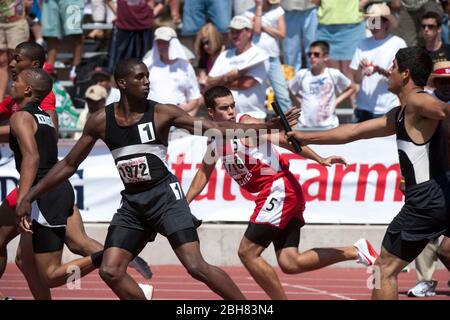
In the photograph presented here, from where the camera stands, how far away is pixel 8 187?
1462 centimetres

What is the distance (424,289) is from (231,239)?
2949 mm

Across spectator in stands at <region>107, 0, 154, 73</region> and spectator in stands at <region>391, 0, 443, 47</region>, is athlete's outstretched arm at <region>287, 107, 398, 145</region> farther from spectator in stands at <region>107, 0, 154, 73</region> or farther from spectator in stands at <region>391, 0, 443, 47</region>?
spectator in stands at <region>107, 0, 154, 73</region>

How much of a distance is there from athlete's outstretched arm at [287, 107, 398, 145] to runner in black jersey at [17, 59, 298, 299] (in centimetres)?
54

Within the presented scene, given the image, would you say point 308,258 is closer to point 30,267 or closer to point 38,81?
point 30,267

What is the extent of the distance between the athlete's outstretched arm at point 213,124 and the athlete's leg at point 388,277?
1.29 metres

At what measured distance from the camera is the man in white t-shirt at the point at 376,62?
586 inches

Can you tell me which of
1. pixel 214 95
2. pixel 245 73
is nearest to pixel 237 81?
pixel 245 73

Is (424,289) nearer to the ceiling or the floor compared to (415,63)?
nearer to the floor

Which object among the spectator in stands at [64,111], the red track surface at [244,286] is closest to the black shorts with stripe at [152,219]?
the red track surface at [244,286]

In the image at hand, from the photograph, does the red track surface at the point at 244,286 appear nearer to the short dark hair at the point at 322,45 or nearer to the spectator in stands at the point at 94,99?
the spectator in stands at the point at 94,99

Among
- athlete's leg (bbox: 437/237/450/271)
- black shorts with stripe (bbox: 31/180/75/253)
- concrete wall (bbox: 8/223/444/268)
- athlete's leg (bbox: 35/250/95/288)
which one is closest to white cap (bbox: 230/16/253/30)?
concrete wall (bbox: 8/223/444/268)

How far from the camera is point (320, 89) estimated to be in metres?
15.1

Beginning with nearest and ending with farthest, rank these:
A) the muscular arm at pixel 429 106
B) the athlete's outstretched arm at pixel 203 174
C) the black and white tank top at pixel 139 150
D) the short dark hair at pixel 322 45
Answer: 1. the muscular arm at pixel 429 106
2. the black and white tank top at pixel 139 150
3. the athlete's outstretched arm at pixel 203 174
4. the short dark hair at pixel 322 45
